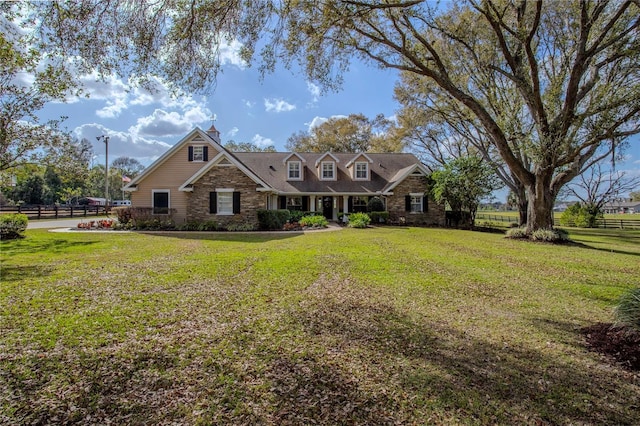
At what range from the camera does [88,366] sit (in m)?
3.38

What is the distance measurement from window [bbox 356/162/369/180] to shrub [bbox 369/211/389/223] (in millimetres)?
3945

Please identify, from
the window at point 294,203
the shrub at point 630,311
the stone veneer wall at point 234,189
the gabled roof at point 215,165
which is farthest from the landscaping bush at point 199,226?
the shrub at point 630,311

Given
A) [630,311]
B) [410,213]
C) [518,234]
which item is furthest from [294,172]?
[630,311]

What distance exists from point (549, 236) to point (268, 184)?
16.7 metres

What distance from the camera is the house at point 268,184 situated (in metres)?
18.5

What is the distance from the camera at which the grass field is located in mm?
2791

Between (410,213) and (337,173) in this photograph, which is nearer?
(410,213)

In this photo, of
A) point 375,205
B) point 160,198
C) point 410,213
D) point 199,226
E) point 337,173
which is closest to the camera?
point 199,226

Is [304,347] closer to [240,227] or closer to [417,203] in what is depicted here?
[240,227]

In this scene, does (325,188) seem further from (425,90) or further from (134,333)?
(134,333)

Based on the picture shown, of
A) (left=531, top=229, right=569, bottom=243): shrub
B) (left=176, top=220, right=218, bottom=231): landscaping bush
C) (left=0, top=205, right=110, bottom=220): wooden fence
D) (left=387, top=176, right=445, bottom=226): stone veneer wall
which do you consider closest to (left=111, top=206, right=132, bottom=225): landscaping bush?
(left=176, top=220, right=218, bottom=231): landscaping bush

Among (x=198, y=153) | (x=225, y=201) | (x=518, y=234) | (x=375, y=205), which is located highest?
(x=198, y=153)

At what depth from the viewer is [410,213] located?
78.7ft

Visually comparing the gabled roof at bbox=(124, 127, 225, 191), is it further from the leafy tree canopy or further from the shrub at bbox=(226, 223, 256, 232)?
the leafy tree canopy
